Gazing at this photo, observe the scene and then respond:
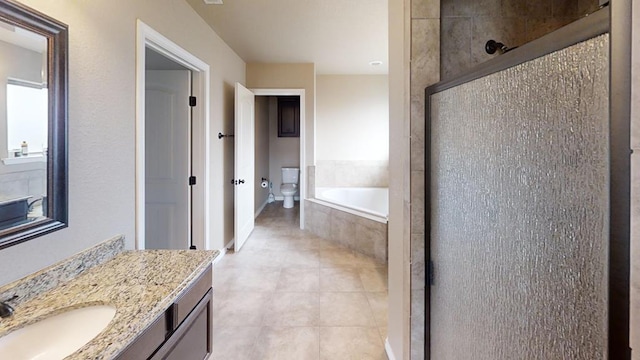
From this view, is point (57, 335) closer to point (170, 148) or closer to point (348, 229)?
point (170, 148)

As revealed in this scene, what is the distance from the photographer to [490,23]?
156 cm

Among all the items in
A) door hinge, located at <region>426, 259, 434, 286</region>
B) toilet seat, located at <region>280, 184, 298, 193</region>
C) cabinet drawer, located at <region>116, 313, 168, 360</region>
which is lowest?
cabinet drawer, located at <region>116, 313, 168, 360</region>

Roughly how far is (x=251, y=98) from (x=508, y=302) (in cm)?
408

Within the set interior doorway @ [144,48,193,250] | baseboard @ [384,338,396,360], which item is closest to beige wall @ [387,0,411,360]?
baseboard @ [384,338,396,360]

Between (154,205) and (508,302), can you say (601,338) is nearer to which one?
(508,302)

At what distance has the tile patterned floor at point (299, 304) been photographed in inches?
79.3

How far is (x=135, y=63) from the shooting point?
1.90 metres

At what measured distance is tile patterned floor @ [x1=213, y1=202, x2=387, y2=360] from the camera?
2014mm

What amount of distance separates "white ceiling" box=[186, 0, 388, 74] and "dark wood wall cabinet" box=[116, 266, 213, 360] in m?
2.44

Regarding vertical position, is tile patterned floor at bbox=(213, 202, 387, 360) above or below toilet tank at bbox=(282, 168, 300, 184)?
below

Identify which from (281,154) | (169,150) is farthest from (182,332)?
(281,154)

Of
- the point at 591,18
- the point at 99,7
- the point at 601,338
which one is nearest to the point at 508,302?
the point at 601,338

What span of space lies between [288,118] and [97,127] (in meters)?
5.66

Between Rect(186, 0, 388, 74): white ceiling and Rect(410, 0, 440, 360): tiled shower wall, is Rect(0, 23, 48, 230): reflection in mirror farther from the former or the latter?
Rect(186, 0, 388, 74): white ceiling
